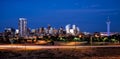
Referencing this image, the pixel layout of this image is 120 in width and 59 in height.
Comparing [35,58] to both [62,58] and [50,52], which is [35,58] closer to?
[62,58]

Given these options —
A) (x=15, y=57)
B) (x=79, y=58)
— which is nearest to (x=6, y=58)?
(x=15, y=57)

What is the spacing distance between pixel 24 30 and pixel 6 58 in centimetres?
6760

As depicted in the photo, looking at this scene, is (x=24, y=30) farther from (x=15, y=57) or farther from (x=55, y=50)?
(x=15, y=57)

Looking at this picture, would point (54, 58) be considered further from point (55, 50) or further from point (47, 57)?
point (55, 50)

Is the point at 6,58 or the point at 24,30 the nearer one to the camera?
the point at 6,58

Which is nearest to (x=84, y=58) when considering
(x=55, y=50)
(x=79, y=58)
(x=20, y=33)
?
(x=79, y=58)

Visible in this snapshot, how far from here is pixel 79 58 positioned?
106 feet

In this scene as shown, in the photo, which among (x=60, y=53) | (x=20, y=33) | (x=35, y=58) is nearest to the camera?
(x=35, y=58)

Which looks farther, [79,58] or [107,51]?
[107,51]

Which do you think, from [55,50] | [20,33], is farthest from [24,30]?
[55,50]

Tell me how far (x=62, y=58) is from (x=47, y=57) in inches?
67.2

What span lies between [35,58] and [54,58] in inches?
64.2

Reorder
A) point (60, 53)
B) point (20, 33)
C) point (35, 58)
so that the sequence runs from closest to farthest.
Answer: point (35, 58)
point (60, 53)
point (20, 33)

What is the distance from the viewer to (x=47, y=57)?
109 ft
